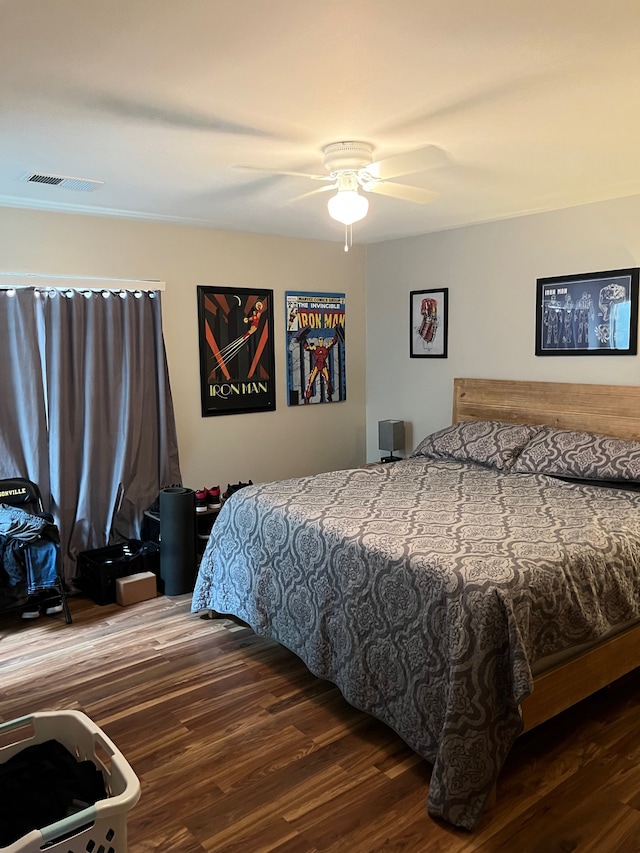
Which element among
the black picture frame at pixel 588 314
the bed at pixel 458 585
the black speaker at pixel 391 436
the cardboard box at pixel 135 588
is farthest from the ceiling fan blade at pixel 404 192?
the cardboard box at pixel 135 588

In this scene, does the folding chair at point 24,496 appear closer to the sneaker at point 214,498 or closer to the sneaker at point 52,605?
the sneaker at point 52,605

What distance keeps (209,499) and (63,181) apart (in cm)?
214

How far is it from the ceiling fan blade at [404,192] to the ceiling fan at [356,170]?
0.16 ft

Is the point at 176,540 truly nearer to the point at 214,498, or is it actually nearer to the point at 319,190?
the point at 214,498

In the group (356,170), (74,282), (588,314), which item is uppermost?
(356,170)

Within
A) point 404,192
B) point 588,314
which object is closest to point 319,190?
point 404,192

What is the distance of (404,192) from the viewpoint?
3.65m

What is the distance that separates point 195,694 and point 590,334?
3049mm

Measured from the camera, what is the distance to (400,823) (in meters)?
2.08

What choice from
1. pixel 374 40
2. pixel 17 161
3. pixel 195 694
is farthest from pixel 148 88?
pixel 195 694

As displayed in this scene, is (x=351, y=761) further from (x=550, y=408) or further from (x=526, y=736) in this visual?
(x=550, y=408)

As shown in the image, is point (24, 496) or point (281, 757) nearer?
point (281, 757)

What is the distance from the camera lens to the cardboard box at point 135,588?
385 cm

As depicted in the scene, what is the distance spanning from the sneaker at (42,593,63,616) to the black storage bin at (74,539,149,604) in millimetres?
209
